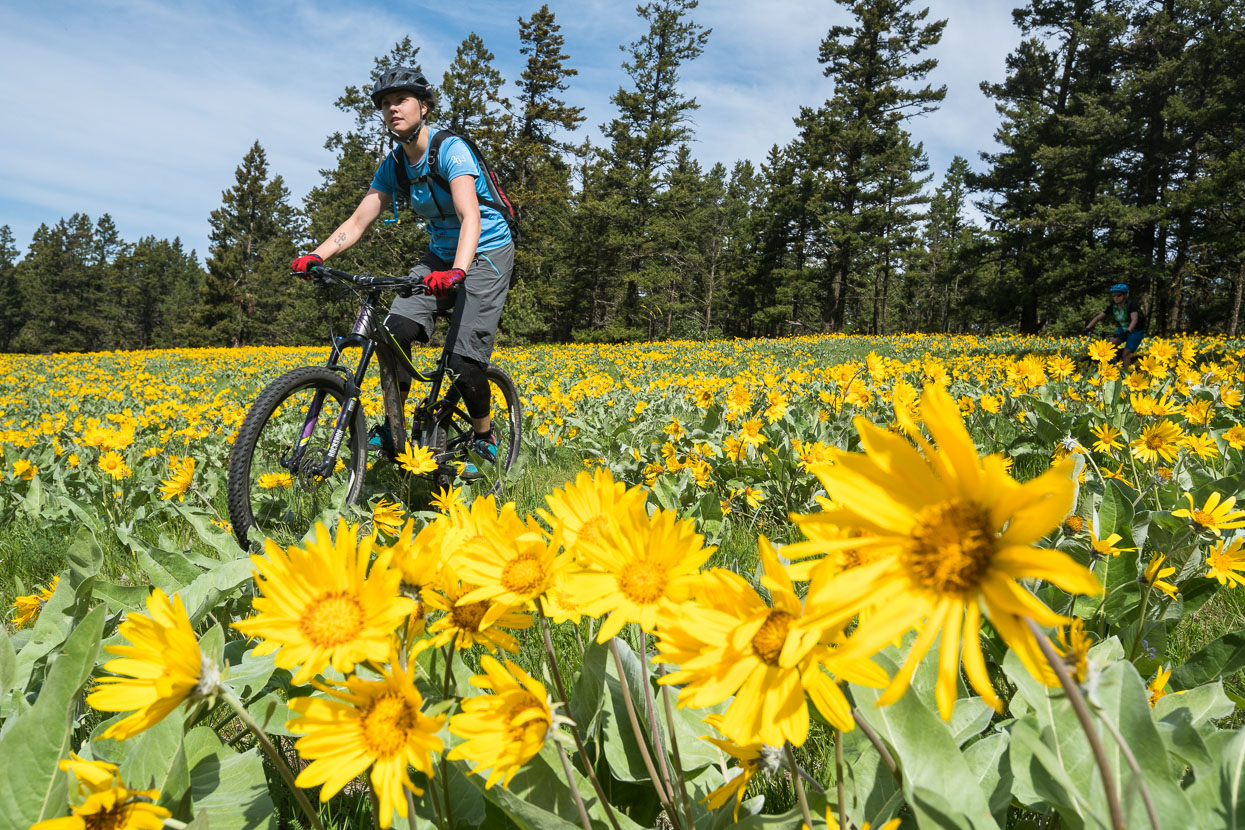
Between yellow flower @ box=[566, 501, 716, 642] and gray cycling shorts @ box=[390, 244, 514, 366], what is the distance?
3.34 meters

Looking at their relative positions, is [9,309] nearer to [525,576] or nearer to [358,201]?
[358,201]

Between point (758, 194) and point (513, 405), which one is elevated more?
point (758, 194)

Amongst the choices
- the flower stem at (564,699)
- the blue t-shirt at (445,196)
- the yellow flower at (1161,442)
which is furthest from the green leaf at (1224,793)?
the blue t-shirt at (445,196)

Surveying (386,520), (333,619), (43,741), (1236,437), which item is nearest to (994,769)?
(333,619)

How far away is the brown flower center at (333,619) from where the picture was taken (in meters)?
0.63

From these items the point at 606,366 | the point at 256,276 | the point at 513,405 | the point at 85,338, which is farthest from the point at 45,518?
the point at 85,338

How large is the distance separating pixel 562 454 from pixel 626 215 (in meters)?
34.4

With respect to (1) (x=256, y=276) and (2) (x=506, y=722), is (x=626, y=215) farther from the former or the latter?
(2) (x=506, y=722)

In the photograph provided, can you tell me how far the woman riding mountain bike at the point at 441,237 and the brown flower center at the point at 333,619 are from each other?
9.32 feet

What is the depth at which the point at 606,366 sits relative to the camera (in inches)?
452

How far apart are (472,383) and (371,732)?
3.52 metres

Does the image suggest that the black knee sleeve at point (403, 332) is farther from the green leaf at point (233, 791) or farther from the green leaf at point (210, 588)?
the green leaf at point (233, 791)

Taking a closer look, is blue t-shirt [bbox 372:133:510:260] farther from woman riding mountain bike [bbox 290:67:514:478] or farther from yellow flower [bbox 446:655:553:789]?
yellow flower [bbox 446:655:553:789]

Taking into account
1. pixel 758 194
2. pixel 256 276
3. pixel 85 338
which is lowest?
pixel 85 338
